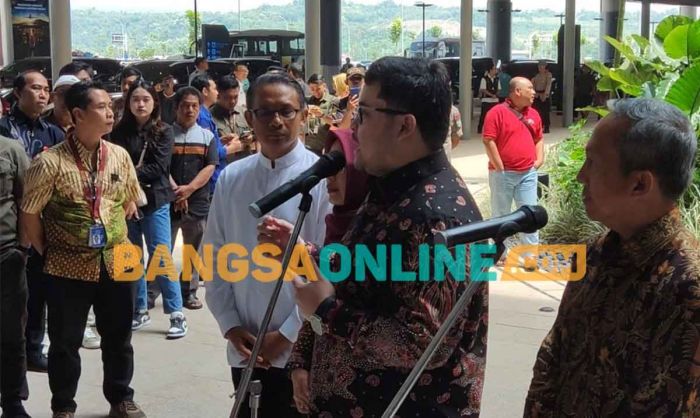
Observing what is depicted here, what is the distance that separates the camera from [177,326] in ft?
21.4

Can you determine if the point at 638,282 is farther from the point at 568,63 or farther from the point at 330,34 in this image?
the point at 330,34

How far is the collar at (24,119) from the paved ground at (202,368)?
157 centimetres

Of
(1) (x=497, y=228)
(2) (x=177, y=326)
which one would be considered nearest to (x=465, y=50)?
(2) (x=177, y=326)

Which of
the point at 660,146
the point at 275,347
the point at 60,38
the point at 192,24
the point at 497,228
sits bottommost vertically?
the point at 275,347

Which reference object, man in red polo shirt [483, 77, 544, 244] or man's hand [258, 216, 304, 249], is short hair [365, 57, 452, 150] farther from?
man in red polo shirt [483, 77, 544, 244]

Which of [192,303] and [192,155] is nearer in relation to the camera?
[192,155]

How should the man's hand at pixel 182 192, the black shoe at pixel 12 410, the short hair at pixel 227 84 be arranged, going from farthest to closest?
the short hair at pixel 227 84
the man's hand at pixel 182 192
the black shoe at pixel 12 410

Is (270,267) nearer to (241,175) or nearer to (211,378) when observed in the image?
(241,175)

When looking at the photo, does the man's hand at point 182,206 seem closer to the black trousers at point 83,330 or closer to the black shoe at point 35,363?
the black shoe at point 35,363

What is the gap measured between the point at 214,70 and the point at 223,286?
22307mm

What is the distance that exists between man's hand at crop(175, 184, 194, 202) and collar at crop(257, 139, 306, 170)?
3.64 m

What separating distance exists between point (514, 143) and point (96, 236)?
4708 millimetres

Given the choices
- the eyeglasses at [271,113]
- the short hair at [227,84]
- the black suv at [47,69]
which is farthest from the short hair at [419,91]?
the black suv at [47,69]

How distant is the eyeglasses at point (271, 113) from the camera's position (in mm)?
3289
